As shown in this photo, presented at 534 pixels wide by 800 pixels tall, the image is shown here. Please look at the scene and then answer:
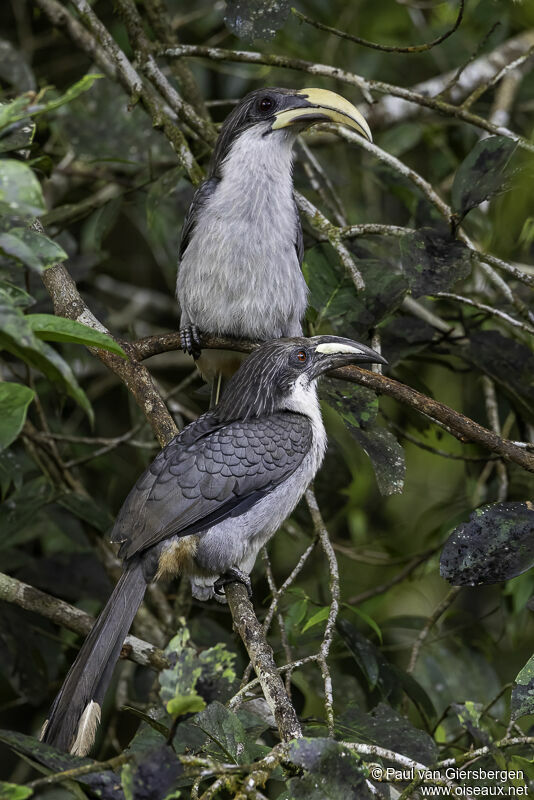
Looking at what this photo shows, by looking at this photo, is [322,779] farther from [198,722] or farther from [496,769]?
[496,769]

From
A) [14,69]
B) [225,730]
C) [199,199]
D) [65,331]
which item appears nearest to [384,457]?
[225,730]

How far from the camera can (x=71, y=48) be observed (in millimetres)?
5898

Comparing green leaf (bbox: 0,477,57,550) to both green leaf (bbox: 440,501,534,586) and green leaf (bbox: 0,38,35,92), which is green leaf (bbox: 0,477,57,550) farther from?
green leaf (bbox: 0,38,35,92)

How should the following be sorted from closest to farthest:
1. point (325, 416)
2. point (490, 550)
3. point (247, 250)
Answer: point (490, 550) → point (247, 250) → point (325, 416)

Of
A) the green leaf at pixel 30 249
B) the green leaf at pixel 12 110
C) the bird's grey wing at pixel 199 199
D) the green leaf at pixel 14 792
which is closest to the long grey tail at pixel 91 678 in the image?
the green leaf at pixel 14 792

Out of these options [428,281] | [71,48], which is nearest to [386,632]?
[428,281]

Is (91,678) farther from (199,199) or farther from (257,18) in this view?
(257,18)

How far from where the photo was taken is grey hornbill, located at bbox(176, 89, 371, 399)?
11.5 feet

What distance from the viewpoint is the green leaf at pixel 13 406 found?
1.69m

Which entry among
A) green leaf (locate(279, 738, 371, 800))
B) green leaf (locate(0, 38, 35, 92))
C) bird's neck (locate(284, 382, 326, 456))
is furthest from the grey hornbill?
green leaf (locate(279, 738, 371, 800))

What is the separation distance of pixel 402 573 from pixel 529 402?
3.72 ft

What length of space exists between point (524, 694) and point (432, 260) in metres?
1.51

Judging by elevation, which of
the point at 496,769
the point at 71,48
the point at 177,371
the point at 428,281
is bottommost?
the point at 496,769

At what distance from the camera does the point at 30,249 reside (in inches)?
63.4
